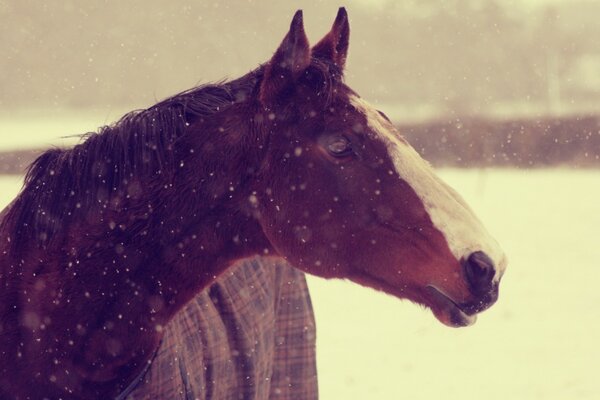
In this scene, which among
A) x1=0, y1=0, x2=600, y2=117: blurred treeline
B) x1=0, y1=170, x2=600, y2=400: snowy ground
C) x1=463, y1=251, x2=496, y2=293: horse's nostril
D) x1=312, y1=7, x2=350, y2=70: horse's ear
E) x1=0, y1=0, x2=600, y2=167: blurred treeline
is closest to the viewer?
x1=463, y1=251, x2=496, y2=293: horse's nostril

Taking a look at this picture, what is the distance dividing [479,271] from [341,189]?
1.30ft

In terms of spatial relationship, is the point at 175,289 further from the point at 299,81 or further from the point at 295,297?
the point at 295,297

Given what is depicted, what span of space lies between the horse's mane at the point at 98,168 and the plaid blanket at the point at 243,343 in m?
0.45

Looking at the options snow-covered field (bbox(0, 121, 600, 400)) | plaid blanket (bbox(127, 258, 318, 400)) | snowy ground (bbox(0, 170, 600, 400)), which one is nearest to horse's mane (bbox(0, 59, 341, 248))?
plaid blanket (bbox(127, 258, 318, 400))

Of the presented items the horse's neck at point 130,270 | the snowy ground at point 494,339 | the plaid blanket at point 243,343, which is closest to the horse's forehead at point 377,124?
the horse's neck at point 130,270

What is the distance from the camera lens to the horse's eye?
1.74 metres

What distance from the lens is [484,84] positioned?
3669cm

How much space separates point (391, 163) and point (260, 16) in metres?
47.0

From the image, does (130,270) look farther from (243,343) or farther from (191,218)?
(243,343)

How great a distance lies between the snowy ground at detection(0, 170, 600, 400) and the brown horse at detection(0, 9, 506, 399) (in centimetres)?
222

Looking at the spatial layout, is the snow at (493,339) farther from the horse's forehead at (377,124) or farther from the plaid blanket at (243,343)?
the horse's forehead at (377,124)

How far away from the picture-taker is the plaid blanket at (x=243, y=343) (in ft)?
6.33

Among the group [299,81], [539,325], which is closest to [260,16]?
[539,325]

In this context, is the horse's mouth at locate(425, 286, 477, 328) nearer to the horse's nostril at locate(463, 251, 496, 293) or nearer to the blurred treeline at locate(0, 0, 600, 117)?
the horse's nostril at locate(463, 251, 496, 293)
